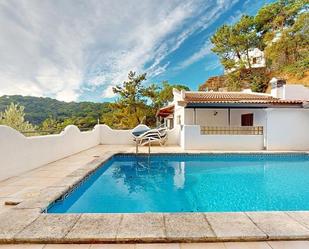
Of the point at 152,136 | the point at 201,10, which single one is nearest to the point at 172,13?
the point at 201,10

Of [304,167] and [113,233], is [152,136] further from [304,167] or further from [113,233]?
[113,233]

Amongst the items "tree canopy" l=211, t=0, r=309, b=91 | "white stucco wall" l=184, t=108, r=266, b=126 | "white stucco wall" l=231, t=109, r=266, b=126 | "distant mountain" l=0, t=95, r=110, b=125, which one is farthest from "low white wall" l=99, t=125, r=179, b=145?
"tree canopy" l=211, t=0, r=309, b=91

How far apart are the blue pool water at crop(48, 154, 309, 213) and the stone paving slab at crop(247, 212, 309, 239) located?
161cm

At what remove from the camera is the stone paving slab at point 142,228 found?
2.92 m

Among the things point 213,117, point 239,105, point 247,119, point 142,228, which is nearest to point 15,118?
point 213,117

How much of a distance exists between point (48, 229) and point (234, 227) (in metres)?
2.48

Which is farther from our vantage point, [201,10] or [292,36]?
[292,36]

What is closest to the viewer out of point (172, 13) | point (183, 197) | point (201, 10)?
point (183, 197)

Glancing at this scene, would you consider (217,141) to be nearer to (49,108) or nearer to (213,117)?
(213,117)

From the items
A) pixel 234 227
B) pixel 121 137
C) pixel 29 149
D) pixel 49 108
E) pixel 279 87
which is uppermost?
pixel 279 87

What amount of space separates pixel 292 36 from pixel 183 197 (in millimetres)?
28600

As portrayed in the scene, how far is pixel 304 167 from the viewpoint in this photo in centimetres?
920

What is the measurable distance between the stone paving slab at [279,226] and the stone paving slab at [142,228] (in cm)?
136

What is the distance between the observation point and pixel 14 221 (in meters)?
3.35
